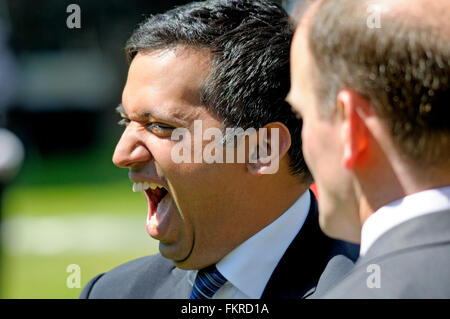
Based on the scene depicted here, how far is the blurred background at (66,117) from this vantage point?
11.2 metres

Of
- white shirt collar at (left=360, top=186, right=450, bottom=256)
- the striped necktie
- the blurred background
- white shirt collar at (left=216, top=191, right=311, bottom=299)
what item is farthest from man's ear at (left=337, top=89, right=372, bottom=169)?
the blurred background

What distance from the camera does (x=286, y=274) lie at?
2.41 meters

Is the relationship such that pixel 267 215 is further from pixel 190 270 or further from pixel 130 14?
pixel 130 14

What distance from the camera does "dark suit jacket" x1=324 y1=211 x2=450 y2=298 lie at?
1.45m

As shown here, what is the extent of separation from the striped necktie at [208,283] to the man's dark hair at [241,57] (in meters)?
0.47

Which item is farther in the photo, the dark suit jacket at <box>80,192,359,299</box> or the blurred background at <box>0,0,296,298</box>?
the blurred background at <box>0,0,296,298</box>

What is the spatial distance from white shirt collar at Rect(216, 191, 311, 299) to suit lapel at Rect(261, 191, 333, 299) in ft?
0.08

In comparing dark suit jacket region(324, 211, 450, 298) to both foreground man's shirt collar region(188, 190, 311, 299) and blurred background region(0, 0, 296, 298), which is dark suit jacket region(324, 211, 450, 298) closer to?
foreground man's shirt collar region(188, 190, 311, 299)

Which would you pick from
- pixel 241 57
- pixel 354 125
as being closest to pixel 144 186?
pixel 241 57

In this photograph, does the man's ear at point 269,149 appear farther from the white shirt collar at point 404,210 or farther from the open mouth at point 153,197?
the white shirt collar at point 404,210

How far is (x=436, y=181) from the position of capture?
5.02 ft

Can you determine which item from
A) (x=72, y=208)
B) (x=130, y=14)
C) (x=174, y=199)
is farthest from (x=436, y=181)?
(x=130, y=14)

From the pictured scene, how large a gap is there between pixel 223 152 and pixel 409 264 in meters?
1.09

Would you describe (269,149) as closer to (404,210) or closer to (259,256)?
(259,256)
